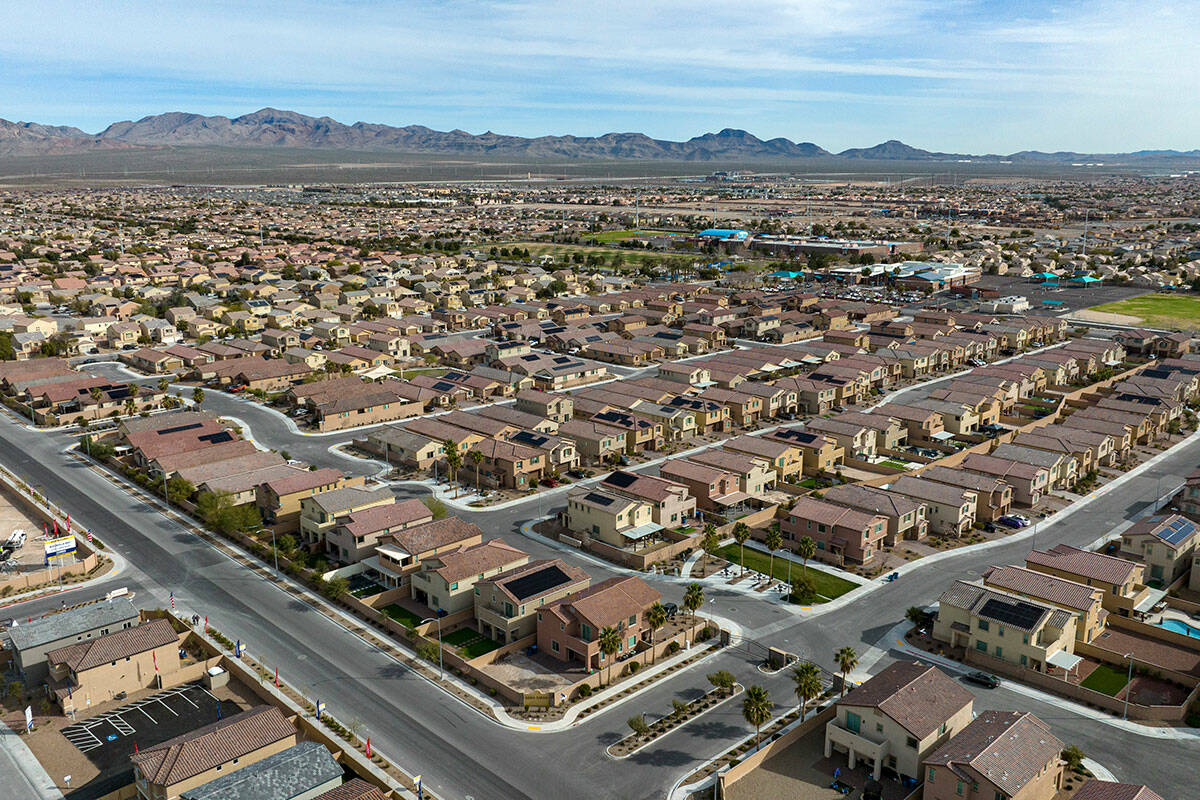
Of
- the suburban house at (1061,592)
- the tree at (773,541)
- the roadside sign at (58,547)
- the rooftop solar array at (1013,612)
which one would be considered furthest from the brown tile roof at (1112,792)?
the roadside sign at (58,547)

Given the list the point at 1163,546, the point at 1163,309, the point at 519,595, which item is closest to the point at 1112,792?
the point at 1163,546

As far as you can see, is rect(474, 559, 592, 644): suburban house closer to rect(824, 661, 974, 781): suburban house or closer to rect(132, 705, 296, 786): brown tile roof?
rect(132, 705, 296, 786): brown tile roof

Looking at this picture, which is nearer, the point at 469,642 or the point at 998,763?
the point at 998,763

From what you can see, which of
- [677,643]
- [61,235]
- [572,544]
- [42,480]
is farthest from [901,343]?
[61,235]

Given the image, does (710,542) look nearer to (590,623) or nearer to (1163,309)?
(590,623)

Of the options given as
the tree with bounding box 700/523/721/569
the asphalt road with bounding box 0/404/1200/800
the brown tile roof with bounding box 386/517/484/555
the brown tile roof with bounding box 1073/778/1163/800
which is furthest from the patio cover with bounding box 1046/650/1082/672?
the brown tile roof with bounding box 386/517/484/555

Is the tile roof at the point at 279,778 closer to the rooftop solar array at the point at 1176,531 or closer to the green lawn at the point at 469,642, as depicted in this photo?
the green lawn at the point at 469,642
